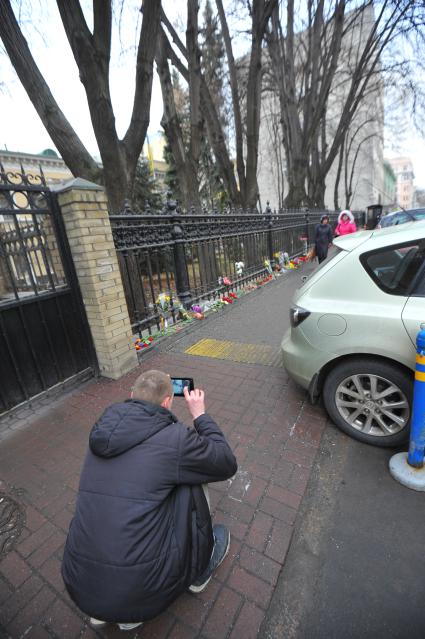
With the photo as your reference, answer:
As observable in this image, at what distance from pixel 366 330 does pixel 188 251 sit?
506 cm

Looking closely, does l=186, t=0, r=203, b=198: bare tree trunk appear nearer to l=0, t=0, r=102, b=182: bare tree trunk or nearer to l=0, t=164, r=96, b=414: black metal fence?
l=0, t=0, r=102, b=182: bare tree trunk

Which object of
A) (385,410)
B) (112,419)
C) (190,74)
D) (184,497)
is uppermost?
(190,74)

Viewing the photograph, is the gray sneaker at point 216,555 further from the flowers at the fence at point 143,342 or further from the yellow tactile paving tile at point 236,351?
the flowers at the fence at point 143,342

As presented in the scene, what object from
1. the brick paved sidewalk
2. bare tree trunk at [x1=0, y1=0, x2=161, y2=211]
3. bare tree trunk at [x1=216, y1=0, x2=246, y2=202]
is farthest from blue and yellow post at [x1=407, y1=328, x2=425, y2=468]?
bare tree trunk at [x1=216, y1=0, x2=246, y2=202]

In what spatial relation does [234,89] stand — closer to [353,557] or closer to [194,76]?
[194,76]

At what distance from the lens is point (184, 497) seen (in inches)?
57.1

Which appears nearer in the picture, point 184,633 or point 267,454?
point 184,633

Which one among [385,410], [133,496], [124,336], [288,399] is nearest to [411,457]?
[385,410]

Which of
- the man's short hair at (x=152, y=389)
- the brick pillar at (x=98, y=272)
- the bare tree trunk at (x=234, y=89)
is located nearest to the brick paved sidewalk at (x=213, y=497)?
the brick pillar at (x=98, y=272)

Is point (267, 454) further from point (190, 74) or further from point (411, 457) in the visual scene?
point (190, 74)

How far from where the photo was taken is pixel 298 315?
2842 mm

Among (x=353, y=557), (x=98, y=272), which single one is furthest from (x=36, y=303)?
(x=353, y=557)

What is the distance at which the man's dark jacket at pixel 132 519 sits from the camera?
1.24 metres

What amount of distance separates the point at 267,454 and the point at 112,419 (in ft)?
5.62
